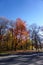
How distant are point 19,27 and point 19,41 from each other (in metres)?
4.85

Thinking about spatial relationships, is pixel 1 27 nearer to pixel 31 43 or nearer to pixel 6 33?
pixel 6 33

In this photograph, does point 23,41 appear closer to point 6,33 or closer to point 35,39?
point 6,33

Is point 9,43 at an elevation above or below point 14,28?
below

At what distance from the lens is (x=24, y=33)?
164ft

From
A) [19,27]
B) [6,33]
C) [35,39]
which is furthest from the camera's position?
[35,39]

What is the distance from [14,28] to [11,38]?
447 centimetres

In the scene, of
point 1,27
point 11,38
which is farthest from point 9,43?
point 1,27

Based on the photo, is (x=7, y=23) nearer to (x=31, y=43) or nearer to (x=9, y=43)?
(x=9, y=43)

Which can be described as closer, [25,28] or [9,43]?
[25,28]

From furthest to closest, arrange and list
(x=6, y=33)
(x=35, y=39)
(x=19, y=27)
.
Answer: (x=35, y=39) → (x=6, y=33) → (x=19, y=27)

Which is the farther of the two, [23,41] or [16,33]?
[23,41]

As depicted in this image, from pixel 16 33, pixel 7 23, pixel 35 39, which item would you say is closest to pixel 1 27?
pixel 7 23

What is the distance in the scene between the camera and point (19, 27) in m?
48.7

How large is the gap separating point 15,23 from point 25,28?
10.5ft
